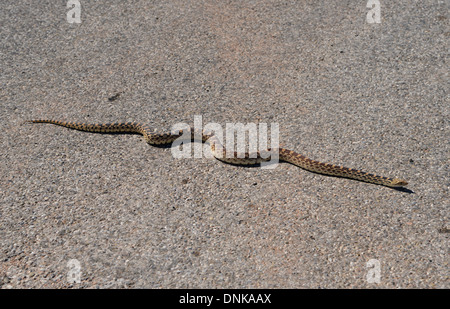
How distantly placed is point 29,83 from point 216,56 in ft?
15.1

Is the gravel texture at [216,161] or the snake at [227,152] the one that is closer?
the gravel texture at [216,161]

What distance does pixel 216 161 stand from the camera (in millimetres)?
7535

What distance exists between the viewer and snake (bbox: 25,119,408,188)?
685 centimetres

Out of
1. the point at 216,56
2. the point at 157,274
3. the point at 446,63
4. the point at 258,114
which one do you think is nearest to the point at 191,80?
the point at 216,56

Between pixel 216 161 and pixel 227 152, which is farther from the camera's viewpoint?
pixel 216 161

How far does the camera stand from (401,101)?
862cm

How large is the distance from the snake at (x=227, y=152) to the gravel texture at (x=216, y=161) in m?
0.15

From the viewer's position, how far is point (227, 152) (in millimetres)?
7414

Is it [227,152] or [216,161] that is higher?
[227,152]

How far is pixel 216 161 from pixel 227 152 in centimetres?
29

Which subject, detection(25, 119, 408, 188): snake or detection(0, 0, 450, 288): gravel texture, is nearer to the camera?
detection(0, 0, 450, 288): gravel texture

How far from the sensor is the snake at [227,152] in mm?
6852

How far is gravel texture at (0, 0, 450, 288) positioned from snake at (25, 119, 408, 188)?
0.15 metres
